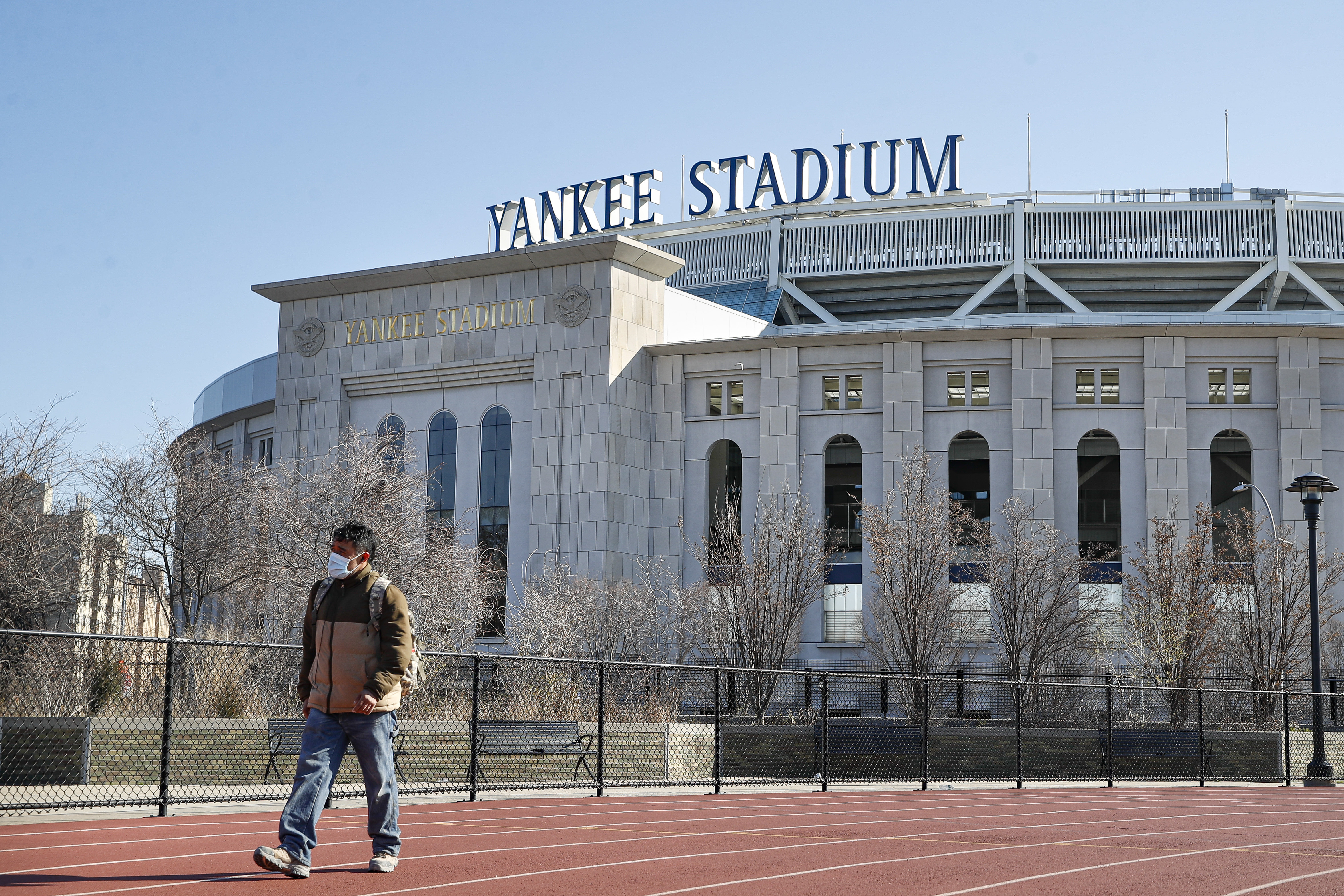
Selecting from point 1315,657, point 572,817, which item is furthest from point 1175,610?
point 572,817

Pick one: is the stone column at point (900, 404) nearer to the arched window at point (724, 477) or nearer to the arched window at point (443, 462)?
the arched window at point (724, 477)

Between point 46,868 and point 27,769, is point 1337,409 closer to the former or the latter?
point 27,769

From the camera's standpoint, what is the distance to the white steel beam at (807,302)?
59031 millimetres

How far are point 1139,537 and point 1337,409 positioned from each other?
7.59m

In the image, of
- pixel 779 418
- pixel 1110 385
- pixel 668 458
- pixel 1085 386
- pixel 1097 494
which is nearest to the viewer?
pixel 1110 385

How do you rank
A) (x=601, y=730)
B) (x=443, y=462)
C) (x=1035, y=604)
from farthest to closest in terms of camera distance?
(x=443, y=462) → (x=1035, y=604) → (x=601, y=730)

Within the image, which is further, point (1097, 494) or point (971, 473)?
point (971, 473)

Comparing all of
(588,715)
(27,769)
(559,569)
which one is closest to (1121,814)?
(27,769)

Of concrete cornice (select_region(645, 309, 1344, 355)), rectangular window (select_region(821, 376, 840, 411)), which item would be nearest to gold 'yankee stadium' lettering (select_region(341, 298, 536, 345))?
concrete cornice (select_region(645, 309, 1344, 355))

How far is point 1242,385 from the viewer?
45.5 metres

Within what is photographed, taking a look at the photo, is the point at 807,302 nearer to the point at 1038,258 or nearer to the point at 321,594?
the point at 1038,258

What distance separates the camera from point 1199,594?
37969mm

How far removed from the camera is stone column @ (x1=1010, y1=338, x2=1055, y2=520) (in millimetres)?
44938

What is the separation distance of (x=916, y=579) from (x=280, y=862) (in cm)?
3291
